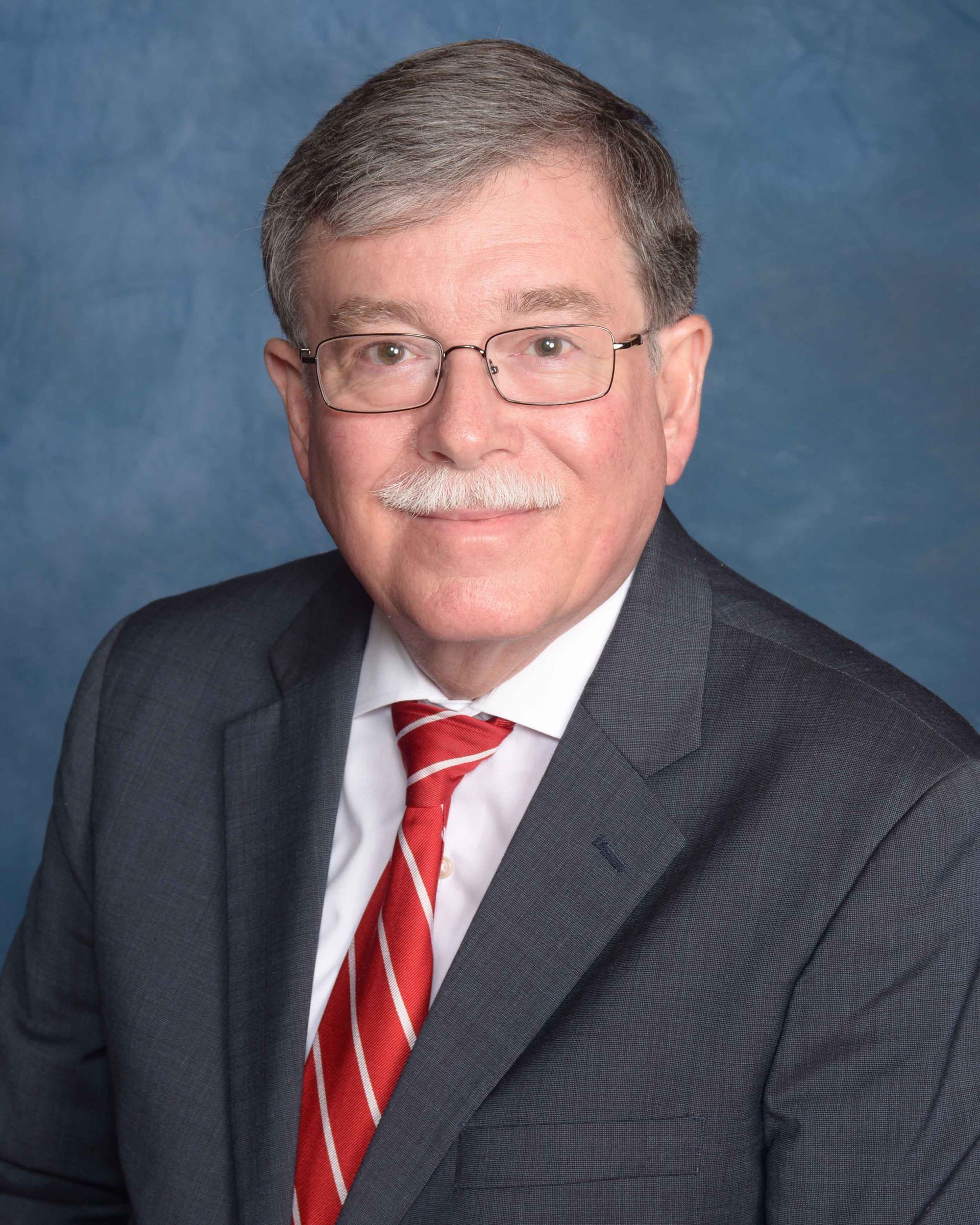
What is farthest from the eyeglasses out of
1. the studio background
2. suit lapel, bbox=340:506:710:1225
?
the studio background

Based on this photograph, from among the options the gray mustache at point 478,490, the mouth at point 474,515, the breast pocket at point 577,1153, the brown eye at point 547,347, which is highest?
the brown eye at point 547,347

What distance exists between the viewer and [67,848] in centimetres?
276

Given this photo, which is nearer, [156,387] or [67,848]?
[67,848]

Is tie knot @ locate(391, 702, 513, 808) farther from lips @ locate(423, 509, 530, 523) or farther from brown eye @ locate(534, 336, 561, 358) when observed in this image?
brown eye @ locate(534, 336, 561, 358)

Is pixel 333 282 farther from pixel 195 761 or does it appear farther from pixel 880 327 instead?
pixel 880 327

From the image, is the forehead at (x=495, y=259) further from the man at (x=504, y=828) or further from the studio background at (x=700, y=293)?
the studio background at (x=700, y=293)

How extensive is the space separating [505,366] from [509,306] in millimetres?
92

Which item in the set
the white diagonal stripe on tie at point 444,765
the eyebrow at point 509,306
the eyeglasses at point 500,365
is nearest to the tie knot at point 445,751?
the white diagonal stripe on tie at point 444,765

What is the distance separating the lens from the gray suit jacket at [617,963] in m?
2.07

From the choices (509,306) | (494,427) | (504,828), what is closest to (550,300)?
(509,306)

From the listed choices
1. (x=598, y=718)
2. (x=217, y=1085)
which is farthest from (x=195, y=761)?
(x=598, y=718)

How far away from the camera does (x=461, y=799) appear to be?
2.46m

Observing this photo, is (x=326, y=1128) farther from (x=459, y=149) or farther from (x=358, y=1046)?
(x=459, y=149)

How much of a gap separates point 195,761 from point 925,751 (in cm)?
126
